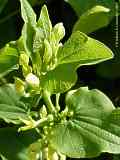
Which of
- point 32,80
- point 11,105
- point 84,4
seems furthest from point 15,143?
point 84,4

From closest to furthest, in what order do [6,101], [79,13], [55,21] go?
[6,101] < [79,13] < [55,21]

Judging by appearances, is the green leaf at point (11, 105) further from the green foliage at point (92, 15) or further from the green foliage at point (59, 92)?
the green foliage at point (92, 15)

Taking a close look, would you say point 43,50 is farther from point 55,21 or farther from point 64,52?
point 55,21

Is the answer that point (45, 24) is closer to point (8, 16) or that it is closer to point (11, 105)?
point (11, 105)

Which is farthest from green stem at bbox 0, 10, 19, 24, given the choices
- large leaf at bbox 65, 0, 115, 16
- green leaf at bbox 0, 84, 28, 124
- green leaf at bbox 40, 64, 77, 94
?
green leaf at bbox 40, 64, 77, 94

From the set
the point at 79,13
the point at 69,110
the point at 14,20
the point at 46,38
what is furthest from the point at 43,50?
the point at 14,20
